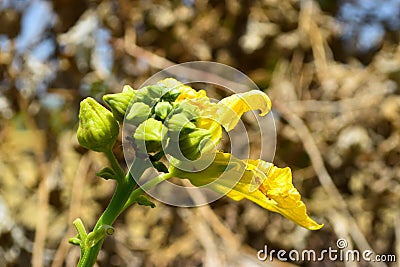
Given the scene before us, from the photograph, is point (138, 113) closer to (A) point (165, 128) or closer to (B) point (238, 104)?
(A) point (165, 128)

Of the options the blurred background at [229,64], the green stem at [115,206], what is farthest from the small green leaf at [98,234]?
the blurred background at [229,64]

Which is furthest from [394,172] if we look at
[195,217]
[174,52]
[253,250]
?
[174,52]

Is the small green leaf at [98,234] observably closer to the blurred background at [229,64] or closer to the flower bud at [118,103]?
the flower bud at [118,103]

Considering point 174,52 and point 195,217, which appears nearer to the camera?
point 195,217

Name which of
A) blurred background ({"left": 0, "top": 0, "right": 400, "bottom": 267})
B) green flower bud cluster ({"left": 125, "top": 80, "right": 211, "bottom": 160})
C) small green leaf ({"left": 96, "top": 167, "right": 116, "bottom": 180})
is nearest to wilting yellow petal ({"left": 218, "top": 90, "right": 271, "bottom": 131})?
green flower bud cluster ({"left": 125, "top": 80, "right": 211, "bottom": 160})

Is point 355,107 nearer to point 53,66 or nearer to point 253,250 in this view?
point 253,250

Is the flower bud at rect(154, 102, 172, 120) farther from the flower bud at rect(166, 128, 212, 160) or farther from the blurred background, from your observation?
the blurred background

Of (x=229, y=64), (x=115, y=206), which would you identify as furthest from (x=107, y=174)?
(x=229, y=64)
